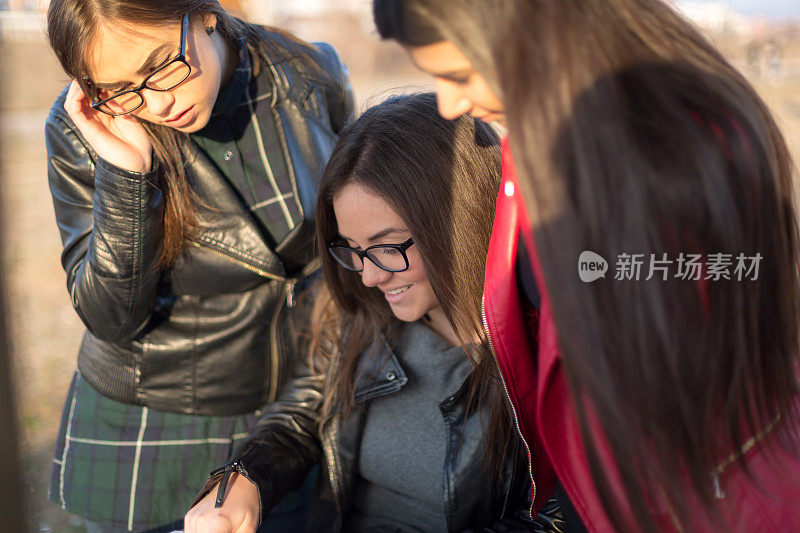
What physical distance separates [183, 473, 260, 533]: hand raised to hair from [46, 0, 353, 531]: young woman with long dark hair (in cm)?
36

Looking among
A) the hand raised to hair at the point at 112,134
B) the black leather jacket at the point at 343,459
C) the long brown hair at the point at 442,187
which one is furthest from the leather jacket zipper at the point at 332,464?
the hand raised to hair at the point at 112,134

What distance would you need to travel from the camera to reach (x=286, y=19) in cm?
1719

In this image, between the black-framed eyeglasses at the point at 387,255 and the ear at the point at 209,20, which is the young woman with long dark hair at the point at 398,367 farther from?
the ear at the point at 209,20

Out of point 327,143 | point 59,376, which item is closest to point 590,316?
point 327,143

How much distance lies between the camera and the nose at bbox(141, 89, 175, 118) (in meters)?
1.73

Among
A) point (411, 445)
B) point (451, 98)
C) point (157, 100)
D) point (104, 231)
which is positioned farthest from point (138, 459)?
point (451, 98)

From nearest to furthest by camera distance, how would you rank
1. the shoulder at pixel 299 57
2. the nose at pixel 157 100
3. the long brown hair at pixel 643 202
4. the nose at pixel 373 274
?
the long brown hair at pixel 643 202, the nose at pixel 157 100, the nose at pixel 373 274, the shoulder at pixel 299 57

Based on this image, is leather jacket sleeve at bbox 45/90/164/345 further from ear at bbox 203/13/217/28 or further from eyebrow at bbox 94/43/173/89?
ear at bbox 203/13/217/28

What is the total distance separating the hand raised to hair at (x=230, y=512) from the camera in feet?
5.55

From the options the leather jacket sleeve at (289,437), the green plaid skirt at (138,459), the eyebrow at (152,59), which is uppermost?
the eyebrow at (152,59)

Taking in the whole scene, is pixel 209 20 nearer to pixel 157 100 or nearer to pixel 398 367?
pixel 157 100

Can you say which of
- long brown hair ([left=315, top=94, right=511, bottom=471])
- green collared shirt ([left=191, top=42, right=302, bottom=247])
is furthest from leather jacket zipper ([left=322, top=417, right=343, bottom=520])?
green collared shirt ([left=191, top=42, right=302, bottom=247])

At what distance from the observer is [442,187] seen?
175cm

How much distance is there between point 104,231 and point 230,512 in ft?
2.62
